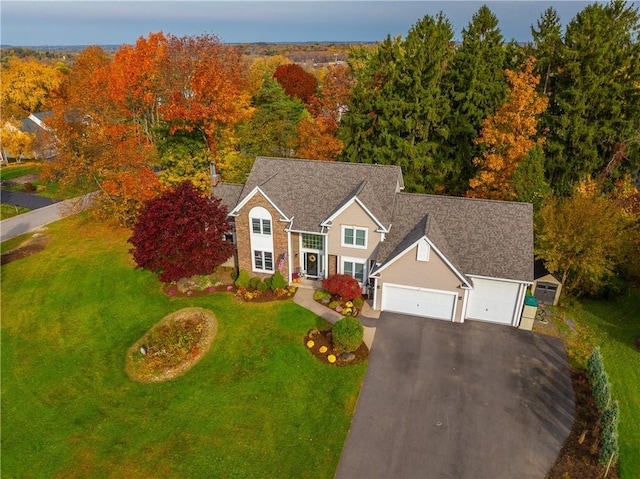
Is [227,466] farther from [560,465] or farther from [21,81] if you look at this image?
[21,81]

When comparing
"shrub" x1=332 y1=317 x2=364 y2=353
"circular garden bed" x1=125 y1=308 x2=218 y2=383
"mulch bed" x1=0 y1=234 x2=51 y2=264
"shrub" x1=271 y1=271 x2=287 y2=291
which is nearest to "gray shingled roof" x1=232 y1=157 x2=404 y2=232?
"shrub" x1=271 y1=271 x2=287 y2=291

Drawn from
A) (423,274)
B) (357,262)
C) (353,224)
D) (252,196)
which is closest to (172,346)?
(252,196)

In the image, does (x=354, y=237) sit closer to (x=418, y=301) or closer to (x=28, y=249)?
(x=418, y=301)

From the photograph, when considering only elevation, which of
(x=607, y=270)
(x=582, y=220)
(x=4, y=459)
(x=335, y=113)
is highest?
(x=335, y=113)

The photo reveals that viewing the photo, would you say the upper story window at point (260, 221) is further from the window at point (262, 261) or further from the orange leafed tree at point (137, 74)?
the orange leafed tree at point (137, 74)

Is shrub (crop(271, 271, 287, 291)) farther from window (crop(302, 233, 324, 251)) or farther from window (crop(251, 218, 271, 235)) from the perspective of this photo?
window (crop(251, 218, 271, 235))

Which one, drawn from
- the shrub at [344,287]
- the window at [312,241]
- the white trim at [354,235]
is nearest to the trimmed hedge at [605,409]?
the shrub at [344,287]

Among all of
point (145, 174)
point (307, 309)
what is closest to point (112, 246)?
point (145, 174)
